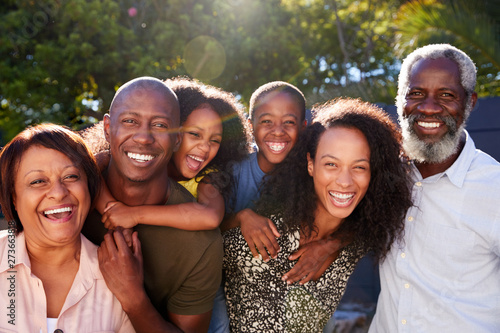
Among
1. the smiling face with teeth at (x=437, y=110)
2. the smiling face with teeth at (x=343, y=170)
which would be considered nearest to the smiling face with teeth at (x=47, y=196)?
the smiling face with teeth at (x=343, y=170)

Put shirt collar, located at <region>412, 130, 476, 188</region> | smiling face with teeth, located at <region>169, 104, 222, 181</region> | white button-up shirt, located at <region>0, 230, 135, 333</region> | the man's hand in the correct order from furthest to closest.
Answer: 1. smiling face with teeth, located at <region>169, 104, 222, 181</region>
2. shirt collar, located at <region>412, 130, 476, 188</region>
3. the man's hand
4. white button-up shirt, located at <region>0, 230, 135, 333</region>

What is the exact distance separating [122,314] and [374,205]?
165 centimetres

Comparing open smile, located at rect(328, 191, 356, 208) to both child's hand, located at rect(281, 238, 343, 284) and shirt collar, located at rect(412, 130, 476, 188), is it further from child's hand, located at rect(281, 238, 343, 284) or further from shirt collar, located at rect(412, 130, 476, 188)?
shirt collar, located at rect(412, 130, 476, 188)

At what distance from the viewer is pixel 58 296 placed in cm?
222

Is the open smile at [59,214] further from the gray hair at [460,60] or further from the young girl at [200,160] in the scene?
the gray hair at [460,60]

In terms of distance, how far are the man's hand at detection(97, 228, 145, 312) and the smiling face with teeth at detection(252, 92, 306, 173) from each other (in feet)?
4.70

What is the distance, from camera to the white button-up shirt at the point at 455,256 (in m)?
2.54

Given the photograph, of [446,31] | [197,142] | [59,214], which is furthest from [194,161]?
[446,31]

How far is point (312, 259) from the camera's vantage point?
106 inches

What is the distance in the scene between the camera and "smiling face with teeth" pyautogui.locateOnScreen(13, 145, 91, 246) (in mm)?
2127

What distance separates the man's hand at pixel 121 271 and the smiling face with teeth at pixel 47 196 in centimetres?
22

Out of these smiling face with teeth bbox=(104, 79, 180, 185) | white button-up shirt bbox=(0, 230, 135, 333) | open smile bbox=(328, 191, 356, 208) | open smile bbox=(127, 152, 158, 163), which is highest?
smiling face with teeth bbox=(104, 79, 180, 185)

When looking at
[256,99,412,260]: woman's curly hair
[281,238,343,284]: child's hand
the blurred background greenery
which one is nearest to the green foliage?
the blurred background greenery

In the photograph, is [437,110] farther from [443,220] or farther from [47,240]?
[47,240]
